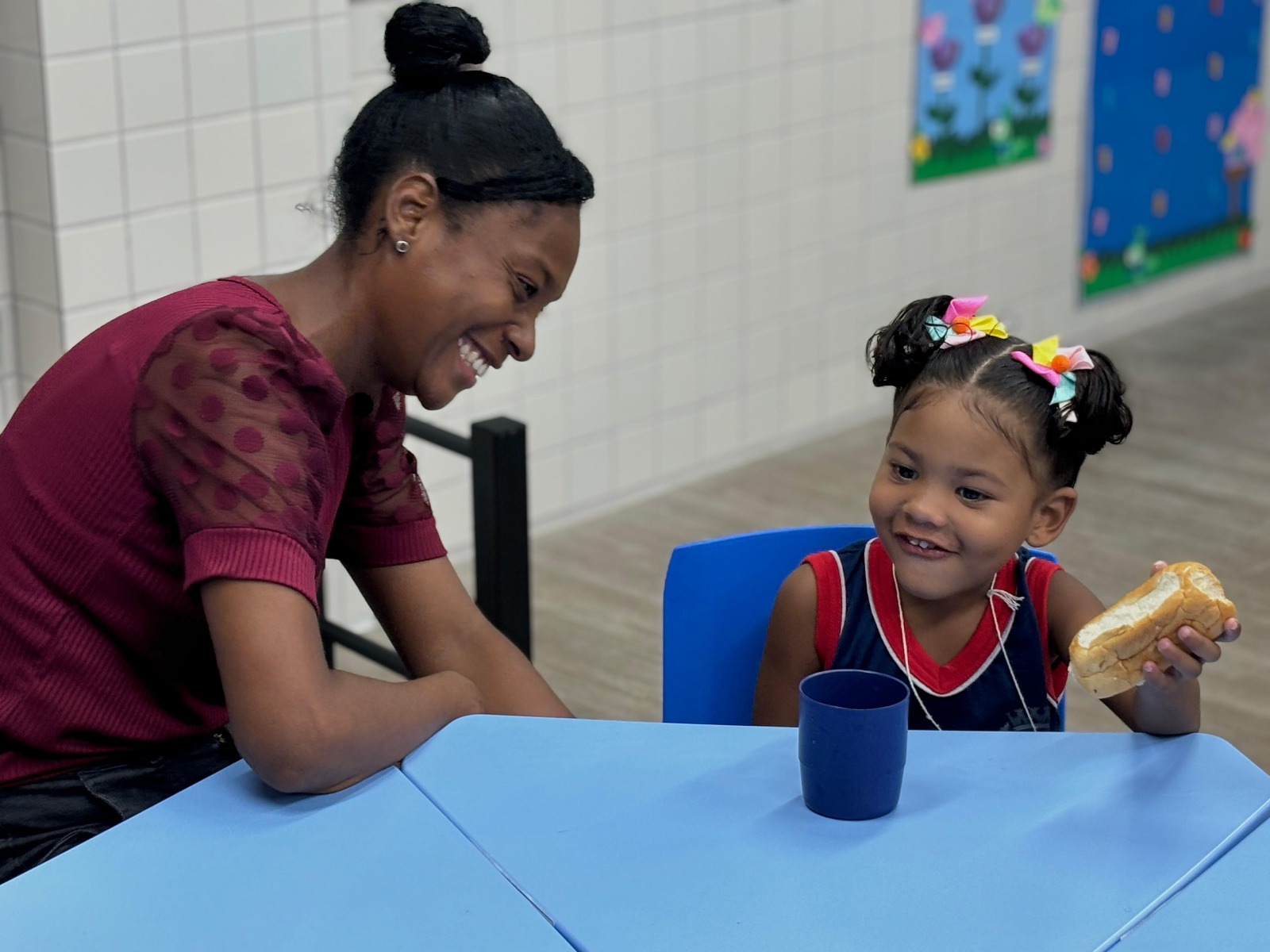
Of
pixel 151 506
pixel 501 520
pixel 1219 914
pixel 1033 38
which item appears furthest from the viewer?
pixel 1033 38

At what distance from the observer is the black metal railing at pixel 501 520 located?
2.02 meters

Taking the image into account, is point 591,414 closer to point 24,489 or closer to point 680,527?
point 680,527

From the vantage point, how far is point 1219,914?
1108 millimetres

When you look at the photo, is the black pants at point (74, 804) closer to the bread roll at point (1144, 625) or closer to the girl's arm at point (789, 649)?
the girl's arm at point (789, 649)

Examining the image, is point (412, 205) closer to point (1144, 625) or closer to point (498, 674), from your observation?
Result: point (498, 674)

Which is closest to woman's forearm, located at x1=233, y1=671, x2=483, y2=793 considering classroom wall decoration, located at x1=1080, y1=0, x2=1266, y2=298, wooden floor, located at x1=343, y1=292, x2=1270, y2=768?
wooden floor, located at x1=343, y1=292, x2=1270, y2=768

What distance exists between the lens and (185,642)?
143 cm

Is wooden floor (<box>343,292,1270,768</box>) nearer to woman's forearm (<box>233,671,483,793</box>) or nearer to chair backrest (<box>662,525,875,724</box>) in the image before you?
chair backrest (<box>662,525,875,724</box>)

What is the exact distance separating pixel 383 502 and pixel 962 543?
57 centimetres

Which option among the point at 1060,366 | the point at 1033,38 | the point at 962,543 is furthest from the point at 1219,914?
the point at 1033,38

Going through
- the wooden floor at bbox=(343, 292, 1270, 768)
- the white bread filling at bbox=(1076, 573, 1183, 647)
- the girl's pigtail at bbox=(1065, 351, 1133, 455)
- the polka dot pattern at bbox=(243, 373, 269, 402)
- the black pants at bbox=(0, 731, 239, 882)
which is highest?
the polka dot pattern at bbox=(243, 373, 269, 402)

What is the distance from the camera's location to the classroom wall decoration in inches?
184

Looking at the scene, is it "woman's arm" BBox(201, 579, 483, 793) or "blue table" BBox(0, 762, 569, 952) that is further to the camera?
"woman's arm" BBox(201, 579, 483, 793)

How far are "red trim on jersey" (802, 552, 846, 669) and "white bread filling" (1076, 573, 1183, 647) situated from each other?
1.16ft
